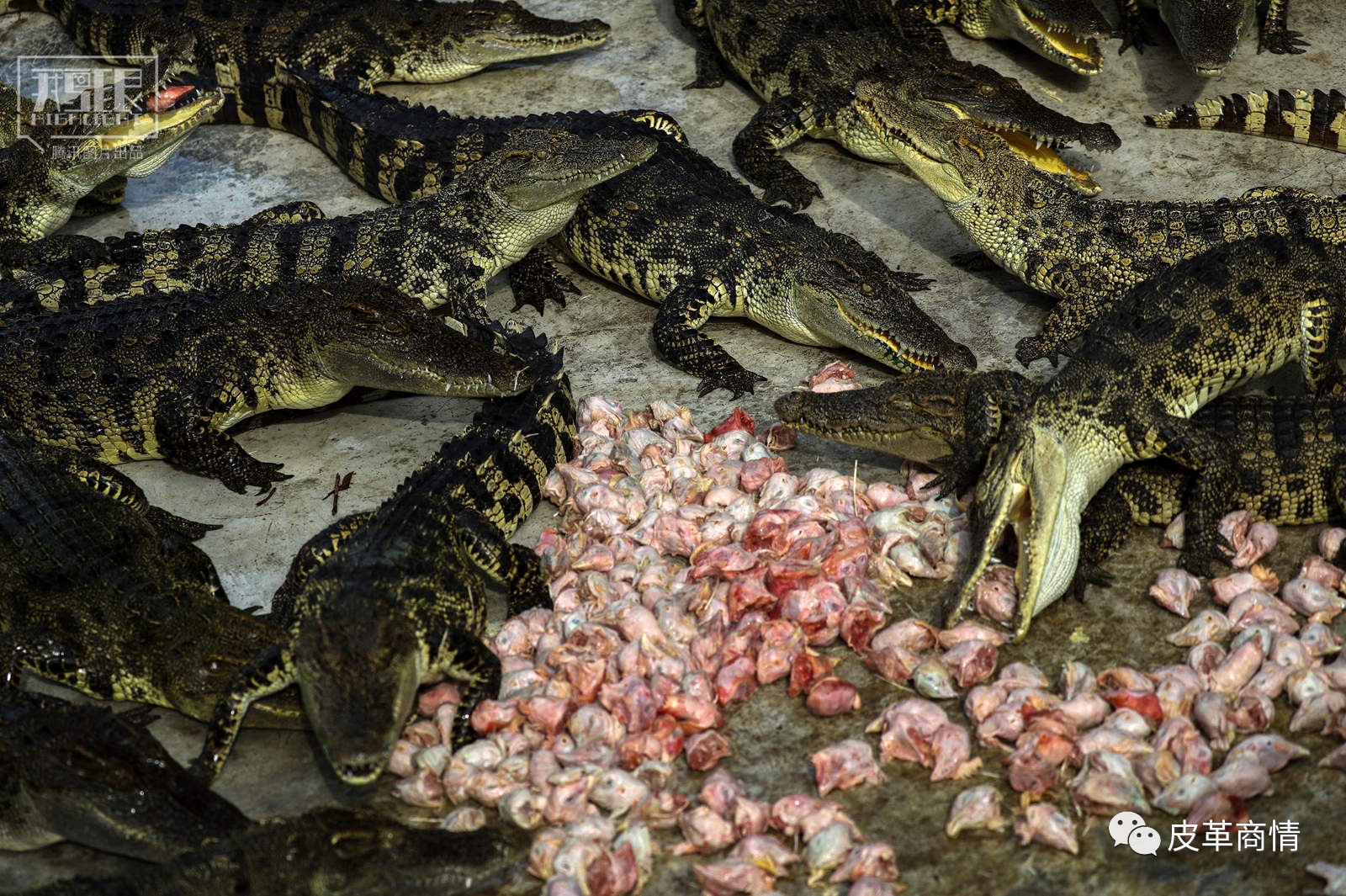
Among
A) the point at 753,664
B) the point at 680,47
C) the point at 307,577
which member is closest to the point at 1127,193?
the point at 680,47

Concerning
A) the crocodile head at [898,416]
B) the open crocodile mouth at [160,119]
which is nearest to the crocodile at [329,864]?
the crocodile head at [898,416]

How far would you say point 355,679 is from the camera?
369cm

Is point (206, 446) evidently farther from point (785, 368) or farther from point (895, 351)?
point (895, 351)

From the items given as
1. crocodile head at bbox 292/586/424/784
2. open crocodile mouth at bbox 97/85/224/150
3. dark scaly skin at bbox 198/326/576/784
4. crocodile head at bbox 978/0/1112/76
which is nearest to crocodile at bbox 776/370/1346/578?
dark scaly skin at bbox 198/326/576/784

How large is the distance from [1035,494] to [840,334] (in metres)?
1.52

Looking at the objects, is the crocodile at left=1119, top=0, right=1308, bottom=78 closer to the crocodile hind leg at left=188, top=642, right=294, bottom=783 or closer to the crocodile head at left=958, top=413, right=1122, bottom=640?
the crocodile head at left=958, top=413, right=1122, bottom=640

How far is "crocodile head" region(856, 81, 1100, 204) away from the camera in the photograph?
584 centimetres

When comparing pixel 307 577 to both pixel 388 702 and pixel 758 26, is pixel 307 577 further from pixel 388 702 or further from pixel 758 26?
pixel 758 26

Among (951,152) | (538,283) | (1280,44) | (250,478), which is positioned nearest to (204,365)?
(250,478)

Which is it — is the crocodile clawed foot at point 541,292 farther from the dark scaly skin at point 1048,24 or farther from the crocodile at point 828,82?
the dark scaly skin at point 1048,24

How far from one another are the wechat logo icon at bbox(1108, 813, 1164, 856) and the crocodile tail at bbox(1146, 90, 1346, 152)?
3.96 m

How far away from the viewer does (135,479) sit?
17.4 ft

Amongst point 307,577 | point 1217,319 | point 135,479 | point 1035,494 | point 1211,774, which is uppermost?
point 1217,319

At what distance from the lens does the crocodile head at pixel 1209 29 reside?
21.7 feet
